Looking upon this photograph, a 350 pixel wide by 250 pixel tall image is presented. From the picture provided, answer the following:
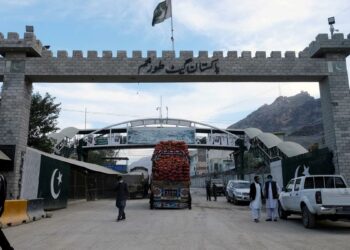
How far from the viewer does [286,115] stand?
156 metres

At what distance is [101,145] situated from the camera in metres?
45.2

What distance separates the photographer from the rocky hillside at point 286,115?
140 metres

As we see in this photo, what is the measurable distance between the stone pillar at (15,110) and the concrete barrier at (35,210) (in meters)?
3.21

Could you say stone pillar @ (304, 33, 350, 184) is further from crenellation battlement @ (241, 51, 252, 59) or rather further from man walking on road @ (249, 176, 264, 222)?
man walking on road @ (249, 176, 264, 222)

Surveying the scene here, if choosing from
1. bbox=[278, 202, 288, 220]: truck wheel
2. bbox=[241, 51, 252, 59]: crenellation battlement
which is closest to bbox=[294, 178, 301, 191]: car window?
bbox=[278, 202, 288, 220]: truck wheel

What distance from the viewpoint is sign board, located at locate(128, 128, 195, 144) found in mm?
43656

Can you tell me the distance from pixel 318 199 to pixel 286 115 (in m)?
150

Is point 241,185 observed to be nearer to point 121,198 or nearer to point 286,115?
point 121,198

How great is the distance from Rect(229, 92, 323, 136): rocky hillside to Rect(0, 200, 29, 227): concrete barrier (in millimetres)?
117558

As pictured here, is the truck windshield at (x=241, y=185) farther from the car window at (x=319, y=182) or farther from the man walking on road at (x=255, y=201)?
the car window at (x=319, y=182)

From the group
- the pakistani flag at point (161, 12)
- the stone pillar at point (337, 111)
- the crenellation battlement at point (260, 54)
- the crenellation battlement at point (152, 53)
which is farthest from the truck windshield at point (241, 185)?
the pakistani flag at point (161, 12)

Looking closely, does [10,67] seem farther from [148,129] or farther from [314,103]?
[314,103]

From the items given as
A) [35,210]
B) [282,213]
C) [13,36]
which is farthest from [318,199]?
[13,36]

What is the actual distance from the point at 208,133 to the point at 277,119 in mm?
119005
